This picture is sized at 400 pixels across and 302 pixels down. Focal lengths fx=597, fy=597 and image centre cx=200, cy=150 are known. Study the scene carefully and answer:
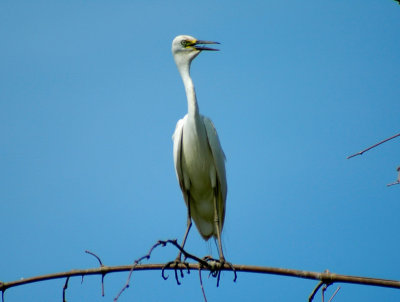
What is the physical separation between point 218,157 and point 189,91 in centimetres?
77

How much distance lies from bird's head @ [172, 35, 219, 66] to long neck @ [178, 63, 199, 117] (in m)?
0.10

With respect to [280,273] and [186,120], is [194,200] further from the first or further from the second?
[280,273]

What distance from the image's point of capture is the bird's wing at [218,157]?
6.31 metres

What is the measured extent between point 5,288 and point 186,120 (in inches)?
122

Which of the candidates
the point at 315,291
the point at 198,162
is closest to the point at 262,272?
the point at 315,291

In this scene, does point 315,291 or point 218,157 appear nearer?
point 315,291

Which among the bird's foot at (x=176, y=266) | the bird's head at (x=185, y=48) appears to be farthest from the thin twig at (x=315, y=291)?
the bird's head at (x=185, y=48)

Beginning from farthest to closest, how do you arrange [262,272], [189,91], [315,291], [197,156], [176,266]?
[197,156], [189,91], [176,266], [262,272], [315,291]

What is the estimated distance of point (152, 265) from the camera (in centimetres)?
404

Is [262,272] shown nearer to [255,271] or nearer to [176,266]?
[255,271]

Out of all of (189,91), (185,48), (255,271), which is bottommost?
(255,271)

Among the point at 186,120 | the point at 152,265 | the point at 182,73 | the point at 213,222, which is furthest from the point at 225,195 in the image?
the point at 152,265

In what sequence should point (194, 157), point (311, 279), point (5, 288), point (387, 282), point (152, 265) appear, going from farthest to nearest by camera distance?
point (194, 157)
point (152, 265)
point (5, 288)
point (311, 279)
point (387, 282)

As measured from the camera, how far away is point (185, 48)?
21.3 ft
